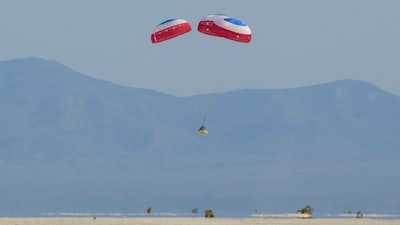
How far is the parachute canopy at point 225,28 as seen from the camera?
60.6 m

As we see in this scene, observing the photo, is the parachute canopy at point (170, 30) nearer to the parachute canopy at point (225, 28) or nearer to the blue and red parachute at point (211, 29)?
the blue and red parachute at point (211, 29)

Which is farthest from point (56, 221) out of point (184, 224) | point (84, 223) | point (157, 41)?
point (157, 41)

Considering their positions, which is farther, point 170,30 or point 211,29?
point 170,30

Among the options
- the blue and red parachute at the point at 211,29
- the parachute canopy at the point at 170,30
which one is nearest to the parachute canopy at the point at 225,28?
the blue and red parachute at the point at 211,29

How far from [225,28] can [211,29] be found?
749 mm

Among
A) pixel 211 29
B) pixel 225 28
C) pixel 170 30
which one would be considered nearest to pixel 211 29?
pixel 211 29

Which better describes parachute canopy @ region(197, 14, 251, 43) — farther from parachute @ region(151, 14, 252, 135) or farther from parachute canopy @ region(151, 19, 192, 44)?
parachute canopy @ region(151, 19, 192, 44)

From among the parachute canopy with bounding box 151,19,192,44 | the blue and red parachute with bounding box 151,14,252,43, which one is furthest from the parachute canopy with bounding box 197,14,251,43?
the parachute canopy with bounding box 151,19,192,44

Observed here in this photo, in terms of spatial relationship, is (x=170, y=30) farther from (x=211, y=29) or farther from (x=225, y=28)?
(x=225, y=28)

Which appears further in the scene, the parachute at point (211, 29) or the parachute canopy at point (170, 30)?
the parachute canopy at point (170, 30)

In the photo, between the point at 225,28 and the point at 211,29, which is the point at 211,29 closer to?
the point at 211,29

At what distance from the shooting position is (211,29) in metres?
60.9

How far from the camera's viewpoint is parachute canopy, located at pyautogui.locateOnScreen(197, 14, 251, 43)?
199ft

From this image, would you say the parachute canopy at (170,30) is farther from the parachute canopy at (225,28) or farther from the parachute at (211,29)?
the parachute canopy at (225,28)
